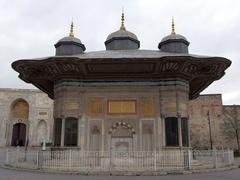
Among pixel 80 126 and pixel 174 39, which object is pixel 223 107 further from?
pixel 80 126

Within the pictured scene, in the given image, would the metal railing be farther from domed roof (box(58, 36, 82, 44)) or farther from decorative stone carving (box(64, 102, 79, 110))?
domed roof (box(58, 36, 82, 44))

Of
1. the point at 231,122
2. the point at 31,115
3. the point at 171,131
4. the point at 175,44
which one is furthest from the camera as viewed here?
the point at 31,115

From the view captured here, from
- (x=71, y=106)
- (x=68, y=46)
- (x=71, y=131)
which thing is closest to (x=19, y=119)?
(x=68, y=46)

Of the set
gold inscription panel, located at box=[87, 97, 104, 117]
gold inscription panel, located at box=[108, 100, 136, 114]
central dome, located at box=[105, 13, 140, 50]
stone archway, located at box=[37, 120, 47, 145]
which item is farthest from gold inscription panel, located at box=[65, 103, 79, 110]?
stone archway, located at box=[37, 120, 47, 145]

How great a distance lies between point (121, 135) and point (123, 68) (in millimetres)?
3879

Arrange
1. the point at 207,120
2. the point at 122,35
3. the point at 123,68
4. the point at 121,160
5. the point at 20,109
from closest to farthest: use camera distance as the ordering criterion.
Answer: the point at 121,160 → the point at 123,68 → the point at 122,35 → the point at 207,120 → the point at 20,109

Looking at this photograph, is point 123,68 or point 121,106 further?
point 121,106

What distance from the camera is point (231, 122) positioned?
35.9 meters

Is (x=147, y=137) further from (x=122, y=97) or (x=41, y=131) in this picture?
(x=41, y=131)

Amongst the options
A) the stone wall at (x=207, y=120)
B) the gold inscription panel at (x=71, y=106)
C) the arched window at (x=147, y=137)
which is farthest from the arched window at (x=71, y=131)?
the stone wall at (x=207, y=120)

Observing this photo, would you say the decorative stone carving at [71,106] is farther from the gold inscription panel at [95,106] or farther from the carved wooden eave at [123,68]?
the carved wooden eave at [123,68]

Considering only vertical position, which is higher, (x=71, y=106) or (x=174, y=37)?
(x=174, y=37)

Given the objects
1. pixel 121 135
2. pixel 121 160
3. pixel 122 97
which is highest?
pixel 122 97

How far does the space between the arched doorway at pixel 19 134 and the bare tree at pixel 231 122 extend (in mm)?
28974
